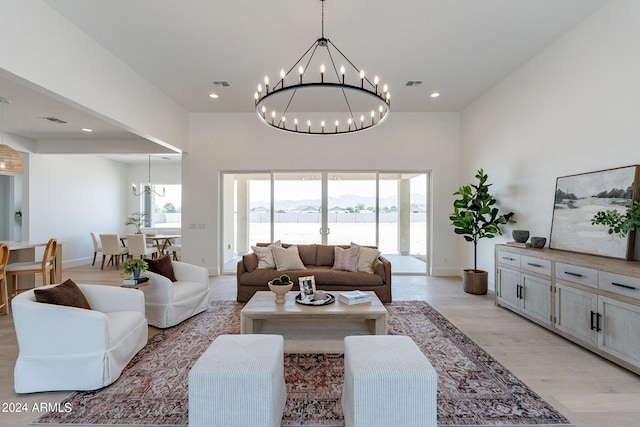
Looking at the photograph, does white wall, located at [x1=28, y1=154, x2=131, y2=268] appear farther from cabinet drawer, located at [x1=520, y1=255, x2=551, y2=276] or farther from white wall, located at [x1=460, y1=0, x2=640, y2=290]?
white wall, located at [x1=460, y1=0, x2=640, y2=290]

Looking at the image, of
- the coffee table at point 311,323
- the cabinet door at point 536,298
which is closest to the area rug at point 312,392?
the coffee table at point 311,323

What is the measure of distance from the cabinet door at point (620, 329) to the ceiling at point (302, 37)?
3.01 metres

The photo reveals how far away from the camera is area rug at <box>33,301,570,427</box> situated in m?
1.94

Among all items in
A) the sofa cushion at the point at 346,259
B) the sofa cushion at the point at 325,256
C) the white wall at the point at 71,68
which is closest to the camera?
the white wall at the point at 71,68

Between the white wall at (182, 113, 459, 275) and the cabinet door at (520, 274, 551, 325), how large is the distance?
8.62ft

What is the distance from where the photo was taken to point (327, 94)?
522 centimetres

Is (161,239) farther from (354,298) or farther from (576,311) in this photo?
(576,311)

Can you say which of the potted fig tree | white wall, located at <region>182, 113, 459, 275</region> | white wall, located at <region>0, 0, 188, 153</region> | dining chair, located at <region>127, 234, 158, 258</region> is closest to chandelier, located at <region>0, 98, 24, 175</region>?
white wall, located at <region>0, 0, 188, 153</region>

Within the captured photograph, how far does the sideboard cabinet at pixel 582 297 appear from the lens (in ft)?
7.95

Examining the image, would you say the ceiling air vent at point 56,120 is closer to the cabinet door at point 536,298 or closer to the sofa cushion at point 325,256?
the sofa cushion at point 325,256

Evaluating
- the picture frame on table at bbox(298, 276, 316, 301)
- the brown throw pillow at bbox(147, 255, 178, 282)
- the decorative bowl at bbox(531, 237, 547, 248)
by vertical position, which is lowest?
the picture frame on table at bbox(298, 276, 316, 301)

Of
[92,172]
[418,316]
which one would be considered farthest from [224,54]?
[92,172]

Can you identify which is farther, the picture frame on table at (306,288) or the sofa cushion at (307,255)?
the sofa cushion at (307,255)

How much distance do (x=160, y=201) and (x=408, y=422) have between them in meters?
10.2
